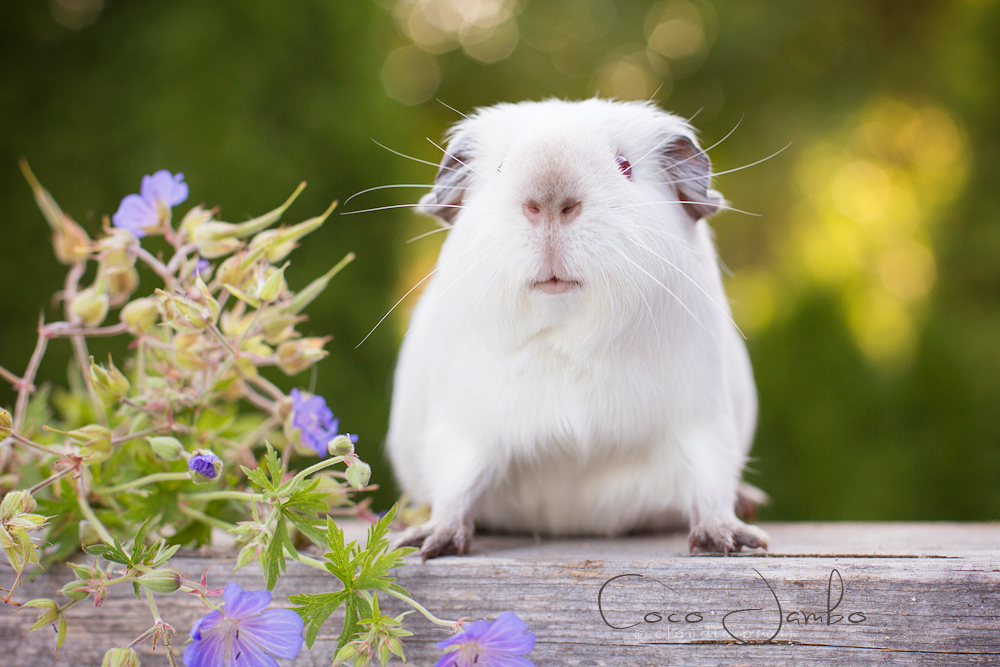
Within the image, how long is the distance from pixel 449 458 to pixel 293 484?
638 mm

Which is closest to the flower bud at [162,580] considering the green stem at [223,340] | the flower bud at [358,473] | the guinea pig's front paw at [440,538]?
the flower bud at [358,473]

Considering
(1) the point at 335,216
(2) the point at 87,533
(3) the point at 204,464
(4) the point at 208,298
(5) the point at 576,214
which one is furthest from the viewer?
(1) the point at 335,216

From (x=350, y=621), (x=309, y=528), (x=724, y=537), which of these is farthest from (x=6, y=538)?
(x=724, y=537)

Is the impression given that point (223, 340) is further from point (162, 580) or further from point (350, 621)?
point (350, 621)

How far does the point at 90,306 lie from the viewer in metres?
1.74

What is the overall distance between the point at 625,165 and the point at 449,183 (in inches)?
17.9

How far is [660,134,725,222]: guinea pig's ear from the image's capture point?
1795mm

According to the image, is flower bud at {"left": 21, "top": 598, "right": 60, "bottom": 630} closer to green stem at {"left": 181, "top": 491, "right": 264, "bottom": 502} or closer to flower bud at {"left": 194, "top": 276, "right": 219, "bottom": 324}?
green stem at {"left": 181, "top": 491, "right": 264, "bottom": 502}

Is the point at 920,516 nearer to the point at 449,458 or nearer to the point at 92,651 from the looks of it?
the point at 449,458

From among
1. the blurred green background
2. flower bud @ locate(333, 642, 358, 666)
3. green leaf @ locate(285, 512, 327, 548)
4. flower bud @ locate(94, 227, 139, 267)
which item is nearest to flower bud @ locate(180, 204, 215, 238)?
flower bud @ locate(94, 227, 139, 267)

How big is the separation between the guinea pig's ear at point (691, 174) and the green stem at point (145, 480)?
4.37ft

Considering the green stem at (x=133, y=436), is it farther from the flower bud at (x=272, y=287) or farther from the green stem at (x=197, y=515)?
the flower bud at (x=272, y=287)

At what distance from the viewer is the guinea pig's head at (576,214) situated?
155cm

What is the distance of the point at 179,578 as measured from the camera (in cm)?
129
